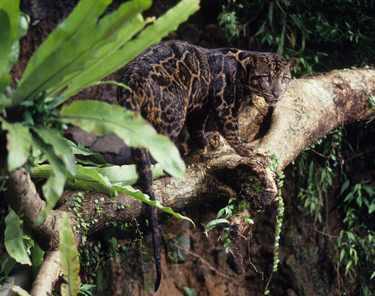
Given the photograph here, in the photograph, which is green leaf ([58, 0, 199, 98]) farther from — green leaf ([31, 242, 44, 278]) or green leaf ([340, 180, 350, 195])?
green leaf ([340, 180, 350, 195])

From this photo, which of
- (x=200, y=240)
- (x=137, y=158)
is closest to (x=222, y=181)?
(x=137, y=158)

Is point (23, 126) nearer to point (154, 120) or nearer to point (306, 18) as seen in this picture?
point (154, 120)

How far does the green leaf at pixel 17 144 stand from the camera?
105cm

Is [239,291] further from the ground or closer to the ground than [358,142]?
closer to the ground

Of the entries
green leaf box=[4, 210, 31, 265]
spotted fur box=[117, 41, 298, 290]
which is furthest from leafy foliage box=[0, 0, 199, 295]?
spotted fur box=[117, 41, 298, 290]

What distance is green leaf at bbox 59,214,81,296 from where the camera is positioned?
1434mm

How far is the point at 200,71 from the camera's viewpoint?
2.68 m

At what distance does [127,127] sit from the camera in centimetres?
119

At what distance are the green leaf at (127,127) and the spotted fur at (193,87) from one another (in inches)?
34.3

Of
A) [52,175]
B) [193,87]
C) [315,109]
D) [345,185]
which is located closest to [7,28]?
[52,175]

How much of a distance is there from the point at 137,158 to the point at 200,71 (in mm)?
946

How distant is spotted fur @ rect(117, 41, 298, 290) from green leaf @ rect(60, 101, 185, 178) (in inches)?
34.3

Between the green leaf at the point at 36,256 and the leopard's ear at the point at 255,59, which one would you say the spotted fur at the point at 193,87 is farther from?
the green leaf at the point at 36,256

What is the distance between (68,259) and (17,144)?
1.97 ft
